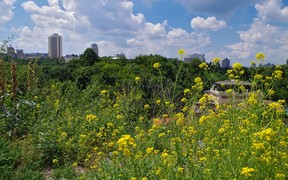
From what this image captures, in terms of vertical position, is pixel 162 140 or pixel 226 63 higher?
pixel 226 63

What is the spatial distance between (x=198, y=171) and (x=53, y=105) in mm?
3661

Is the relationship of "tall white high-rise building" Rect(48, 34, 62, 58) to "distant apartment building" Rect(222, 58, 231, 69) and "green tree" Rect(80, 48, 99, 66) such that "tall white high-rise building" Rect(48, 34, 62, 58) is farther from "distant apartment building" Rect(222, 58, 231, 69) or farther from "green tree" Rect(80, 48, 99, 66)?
"distant apartment building" Rect(222, 58, 231, 69)

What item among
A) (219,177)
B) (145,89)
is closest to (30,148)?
(219,177)

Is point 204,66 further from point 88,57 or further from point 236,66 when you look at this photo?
point 88,57

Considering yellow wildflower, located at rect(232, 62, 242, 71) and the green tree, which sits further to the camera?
the green tree

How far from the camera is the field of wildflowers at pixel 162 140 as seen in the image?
7.88 feet

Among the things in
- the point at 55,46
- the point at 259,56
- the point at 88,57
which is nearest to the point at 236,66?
the point at 259,56

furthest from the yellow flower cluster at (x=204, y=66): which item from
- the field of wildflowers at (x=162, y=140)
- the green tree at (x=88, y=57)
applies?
the green tree at (x=88, y=57)

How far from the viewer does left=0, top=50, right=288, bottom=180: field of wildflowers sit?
2400 millimetres

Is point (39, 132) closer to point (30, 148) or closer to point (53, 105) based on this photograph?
point (30, 148)

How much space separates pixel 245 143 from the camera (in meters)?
2.54

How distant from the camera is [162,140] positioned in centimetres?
393

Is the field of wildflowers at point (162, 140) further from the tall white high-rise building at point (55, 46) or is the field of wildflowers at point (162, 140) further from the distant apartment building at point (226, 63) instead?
the tall white high-rise building at point (55, 46)

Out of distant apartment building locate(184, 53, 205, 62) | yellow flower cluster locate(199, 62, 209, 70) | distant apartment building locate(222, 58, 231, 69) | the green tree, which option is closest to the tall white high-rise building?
the green tree
